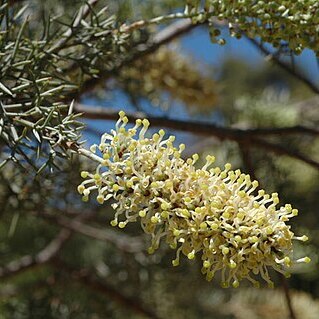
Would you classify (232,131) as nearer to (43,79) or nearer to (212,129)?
(212,129)

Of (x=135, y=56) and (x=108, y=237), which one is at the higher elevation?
(x=135, y=56)

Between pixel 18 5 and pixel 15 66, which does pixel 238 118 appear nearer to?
pixel 18 5

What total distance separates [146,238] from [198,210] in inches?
35.2

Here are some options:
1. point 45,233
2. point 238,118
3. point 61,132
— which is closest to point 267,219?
point 61,132

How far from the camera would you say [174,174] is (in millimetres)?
611

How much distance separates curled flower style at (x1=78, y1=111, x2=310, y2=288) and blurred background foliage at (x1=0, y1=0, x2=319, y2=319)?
17.7 inches

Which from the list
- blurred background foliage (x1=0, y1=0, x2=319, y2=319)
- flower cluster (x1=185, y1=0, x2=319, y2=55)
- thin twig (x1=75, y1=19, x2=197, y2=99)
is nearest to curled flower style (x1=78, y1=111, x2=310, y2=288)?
flower cluster (x1=185, y1=0, x2=319, y2=55)

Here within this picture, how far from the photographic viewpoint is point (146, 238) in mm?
1477

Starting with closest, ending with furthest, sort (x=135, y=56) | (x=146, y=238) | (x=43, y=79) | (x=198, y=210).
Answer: (x=198, y=210)
(x=43, y=79)
(x=135, y=56)
(x=146, y=238)

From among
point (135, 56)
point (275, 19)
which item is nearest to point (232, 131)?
point (135, 56)

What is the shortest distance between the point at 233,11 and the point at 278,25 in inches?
1.9

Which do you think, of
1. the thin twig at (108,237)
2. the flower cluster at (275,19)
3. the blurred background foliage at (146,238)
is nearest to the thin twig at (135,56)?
the blurred background foliage at (146,238)

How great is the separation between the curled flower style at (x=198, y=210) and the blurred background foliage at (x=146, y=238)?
448 millimetres

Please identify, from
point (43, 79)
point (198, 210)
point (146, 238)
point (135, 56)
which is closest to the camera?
point (198, 210)
